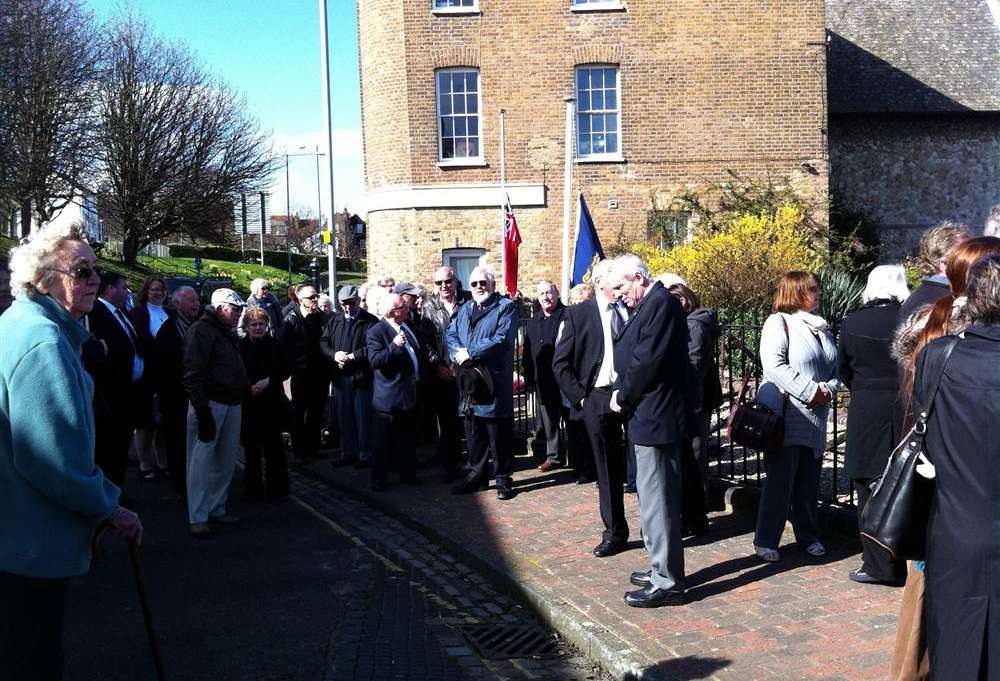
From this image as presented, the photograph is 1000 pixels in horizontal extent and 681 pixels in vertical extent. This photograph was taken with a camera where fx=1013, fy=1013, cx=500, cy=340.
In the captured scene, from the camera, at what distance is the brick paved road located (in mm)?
5418

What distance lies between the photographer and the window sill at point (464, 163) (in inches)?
973

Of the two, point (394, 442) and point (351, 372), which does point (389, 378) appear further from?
point (351, 372)

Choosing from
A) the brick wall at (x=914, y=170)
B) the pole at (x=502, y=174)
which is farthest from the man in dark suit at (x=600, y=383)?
the brick wall at (x=914, y=170)

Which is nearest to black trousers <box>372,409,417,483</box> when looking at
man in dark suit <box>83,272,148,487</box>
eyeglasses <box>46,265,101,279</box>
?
man in dark suit <box>83,272,148,487</box>

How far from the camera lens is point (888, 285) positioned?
629 cm

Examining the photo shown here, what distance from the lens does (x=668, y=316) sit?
6.00 metres

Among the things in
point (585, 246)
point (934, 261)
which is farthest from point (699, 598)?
point (585, 246)

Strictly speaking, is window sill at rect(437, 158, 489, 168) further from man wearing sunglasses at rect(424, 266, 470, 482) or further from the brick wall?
man wearing sunglasses at rect(424, 266, 470, 482)

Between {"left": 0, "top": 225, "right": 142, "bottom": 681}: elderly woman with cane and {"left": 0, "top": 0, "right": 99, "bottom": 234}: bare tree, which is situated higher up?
{"left": 0, "top": 0, "right": 99, "bottom": 234}: bare tree

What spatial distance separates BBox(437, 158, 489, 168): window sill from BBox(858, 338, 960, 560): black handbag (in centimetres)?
2174

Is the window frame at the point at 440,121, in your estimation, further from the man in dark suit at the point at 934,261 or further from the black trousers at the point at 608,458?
the man in dark suit at the point at 934,261

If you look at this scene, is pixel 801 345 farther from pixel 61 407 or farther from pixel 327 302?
pixel 327 302

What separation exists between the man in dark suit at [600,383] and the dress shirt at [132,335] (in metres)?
3.86

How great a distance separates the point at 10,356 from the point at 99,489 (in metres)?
0.56
